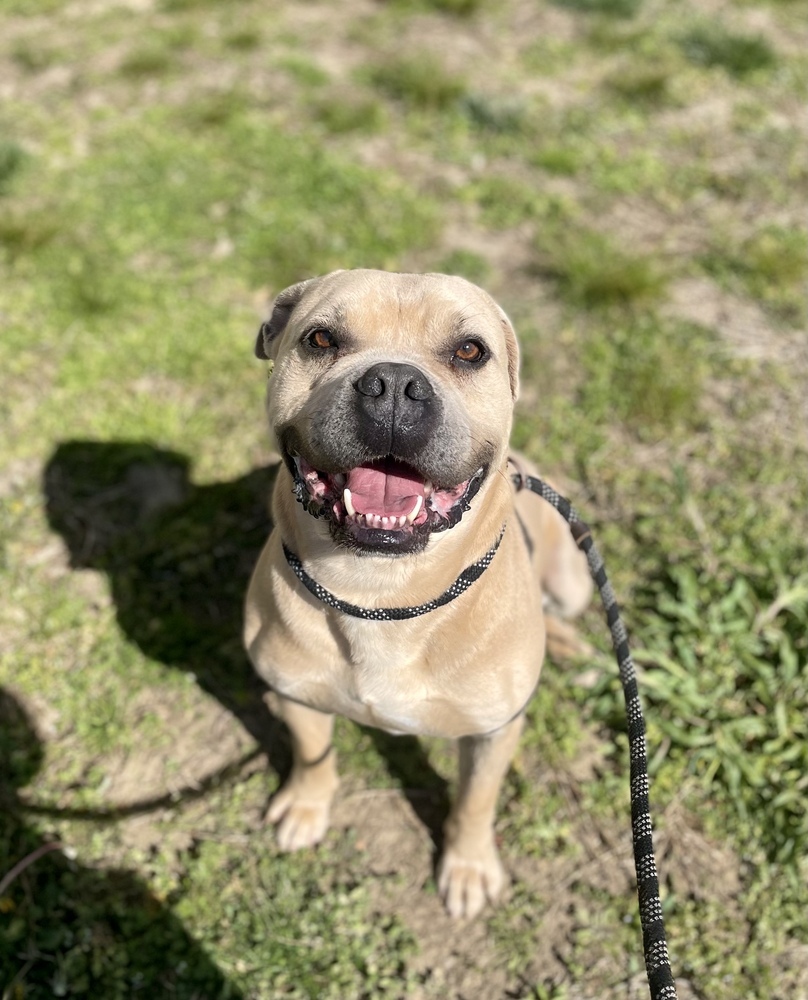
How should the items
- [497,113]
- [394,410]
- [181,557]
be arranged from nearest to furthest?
1. [394,410]
2. [181,557]
3. [497,113]

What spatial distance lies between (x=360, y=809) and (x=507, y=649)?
1.32 metres

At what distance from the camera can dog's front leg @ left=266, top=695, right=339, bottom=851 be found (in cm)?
315

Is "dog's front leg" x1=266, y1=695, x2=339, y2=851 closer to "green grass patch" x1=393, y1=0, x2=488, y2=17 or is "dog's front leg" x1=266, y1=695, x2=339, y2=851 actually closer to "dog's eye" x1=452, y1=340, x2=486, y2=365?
"dog's eye" x1=452, y1=340, x2=486, y2=365

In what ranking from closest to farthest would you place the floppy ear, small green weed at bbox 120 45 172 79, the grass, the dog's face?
the dog's face
the floppy ear
the grass
small green weed at bbox 120 45 172 79

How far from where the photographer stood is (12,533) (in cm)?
417

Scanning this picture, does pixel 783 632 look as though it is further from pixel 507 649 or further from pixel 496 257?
pixel 496 257

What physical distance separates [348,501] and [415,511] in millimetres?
183

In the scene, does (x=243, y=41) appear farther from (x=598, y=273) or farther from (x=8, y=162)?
(x=598, y=273)

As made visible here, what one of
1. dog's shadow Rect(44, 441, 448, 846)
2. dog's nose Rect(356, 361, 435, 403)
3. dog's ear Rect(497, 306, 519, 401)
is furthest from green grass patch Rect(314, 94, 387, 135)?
dog's nose Rect(356, 361, 435, 403)

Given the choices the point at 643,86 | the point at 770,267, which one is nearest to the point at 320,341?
the point at 770,267

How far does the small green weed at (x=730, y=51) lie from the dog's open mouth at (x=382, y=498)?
21.4 ft

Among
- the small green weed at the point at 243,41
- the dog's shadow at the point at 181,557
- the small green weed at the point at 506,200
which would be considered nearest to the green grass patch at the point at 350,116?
the small green weed at the point at 506,200

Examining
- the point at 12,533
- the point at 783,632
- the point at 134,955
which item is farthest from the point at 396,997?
the point at 12,533

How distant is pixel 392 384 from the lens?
2117 mm
